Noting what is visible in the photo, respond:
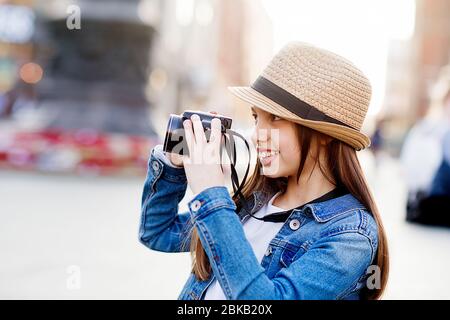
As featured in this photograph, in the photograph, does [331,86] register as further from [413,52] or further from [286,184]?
[413,52]

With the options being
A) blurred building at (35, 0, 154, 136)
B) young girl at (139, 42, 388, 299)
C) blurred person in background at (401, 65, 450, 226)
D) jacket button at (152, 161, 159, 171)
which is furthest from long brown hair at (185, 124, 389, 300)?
blurred building at (35, 0, 154, 136)

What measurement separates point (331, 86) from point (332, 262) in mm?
451

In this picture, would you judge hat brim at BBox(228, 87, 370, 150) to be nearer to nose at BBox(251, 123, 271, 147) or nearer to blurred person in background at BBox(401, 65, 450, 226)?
nose at BBox(251, 123, 271, 147)

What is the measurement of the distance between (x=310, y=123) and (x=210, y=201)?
337 millimetres

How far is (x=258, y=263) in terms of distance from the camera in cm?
143

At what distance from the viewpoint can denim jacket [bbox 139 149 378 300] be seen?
1412 mm

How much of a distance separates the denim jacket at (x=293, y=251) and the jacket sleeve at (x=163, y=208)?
4 centimetres

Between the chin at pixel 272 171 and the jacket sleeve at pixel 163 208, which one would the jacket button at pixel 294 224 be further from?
the jacket sleeve at pixel 163 208

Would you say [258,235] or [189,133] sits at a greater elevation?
[189,133]

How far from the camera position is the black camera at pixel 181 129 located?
157cm

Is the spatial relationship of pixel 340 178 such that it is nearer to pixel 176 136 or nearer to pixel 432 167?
pixel 176 136

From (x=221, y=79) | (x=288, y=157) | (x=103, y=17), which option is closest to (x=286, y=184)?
(x=288, y=157)

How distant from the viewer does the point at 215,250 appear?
4.68 feet

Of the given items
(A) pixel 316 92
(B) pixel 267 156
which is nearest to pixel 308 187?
(B) pixel 267 156
